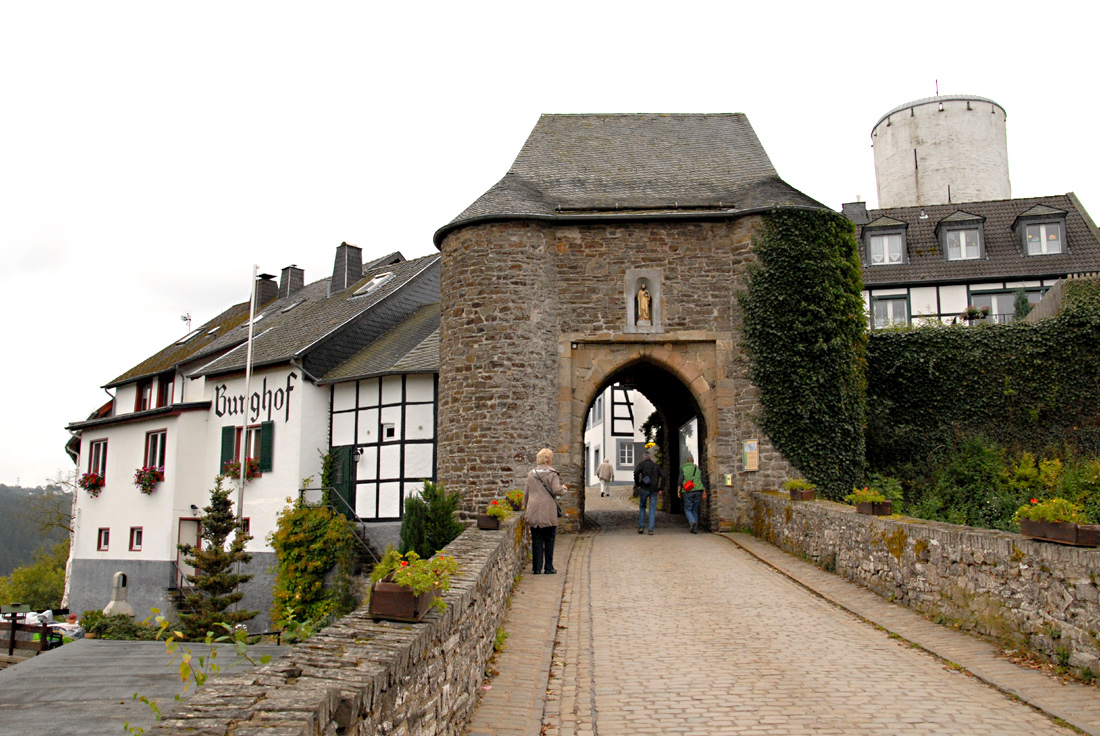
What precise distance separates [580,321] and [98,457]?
15.9 metres

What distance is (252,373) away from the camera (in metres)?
21.4

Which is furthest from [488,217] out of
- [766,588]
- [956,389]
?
[956,389]

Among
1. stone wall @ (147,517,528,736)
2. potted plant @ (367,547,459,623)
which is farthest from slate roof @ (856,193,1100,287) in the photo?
potted plant @ (367,547,459,623)

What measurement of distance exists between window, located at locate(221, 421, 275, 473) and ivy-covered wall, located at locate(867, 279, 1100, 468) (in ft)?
42.1

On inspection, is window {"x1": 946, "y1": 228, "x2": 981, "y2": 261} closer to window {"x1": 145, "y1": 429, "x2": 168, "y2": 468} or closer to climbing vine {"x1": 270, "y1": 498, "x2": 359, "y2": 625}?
climbing vine {"x1": 270, "y1": 498, "x2": 359, "y2": 625}

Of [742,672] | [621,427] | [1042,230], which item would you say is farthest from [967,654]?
[621,427]

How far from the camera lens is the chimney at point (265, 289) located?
3388cm

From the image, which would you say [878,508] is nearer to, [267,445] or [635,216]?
[635,216]

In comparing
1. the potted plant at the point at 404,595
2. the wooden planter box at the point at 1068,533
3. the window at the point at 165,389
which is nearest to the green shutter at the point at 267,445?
the window at the point at 165,389

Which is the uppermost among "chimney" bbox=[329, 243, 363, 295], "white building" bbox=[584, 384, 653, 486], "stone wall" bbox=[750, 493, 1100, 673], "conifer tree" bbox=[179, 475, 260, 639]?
"chimney" bbox=[329, 243, 363, 295]

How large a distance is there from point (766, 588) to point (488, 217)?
8.72 meters

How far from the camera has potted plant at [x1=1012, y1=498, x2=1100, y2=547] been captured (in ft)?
18.9

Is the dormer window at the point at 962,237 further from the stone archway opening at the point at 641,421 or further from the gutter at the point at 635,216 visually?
the gutter at the point at 635,216

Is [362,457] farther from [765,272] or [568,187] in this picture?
[765,272]
